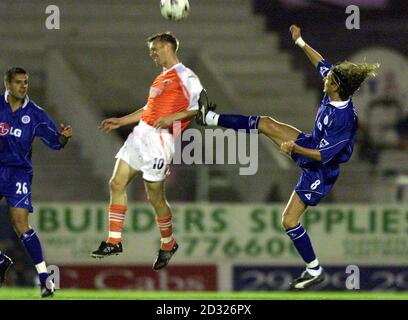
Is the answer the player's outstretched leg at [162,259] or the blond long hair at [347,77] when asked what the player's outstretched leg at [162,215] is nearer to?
the player's outstretched leg at [162,259]

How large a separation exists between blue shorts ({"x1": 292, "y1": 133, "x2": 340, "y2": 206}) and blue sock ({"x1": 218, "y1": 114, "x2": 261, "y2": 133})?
42 cm

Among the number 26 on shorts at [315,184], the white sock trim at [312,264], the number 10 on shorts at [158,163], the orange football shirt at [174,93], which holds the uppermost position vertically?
the orange football shirt at [174,93]

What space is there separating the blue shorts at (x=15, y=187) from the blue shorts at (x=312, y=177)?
2248mm

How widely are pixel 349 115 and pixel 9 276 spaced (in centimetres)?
528

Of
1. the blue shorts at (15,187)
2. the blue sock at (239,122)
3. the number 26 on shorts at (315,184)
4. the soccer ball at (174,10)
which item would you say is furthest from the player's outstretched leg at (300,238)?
the blue shorts at (15,187)

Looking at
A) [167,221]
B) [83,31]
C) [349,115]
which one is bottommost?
[167,221]

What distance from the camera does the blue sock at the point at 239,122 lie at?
10359mm

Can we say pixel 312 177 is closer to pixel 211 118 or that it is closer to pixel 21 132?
pixel 211 118

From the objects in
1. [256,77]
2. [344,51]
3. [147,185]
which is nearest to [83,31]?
[256,77]

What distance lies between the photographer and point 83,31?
1580 centimetres

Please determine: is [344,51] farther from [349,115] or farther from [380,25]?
[349,115]

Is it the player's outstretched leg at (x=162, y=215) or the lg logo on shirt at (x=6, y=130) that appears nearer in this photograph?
the lg logo on shirt at (x=6, y=130)

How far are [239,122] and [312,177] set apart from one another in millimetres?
785

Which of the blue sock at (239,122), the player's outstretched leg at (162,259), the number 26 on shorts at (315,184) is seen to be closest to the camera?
the number 26 on shorts at (315,184)
